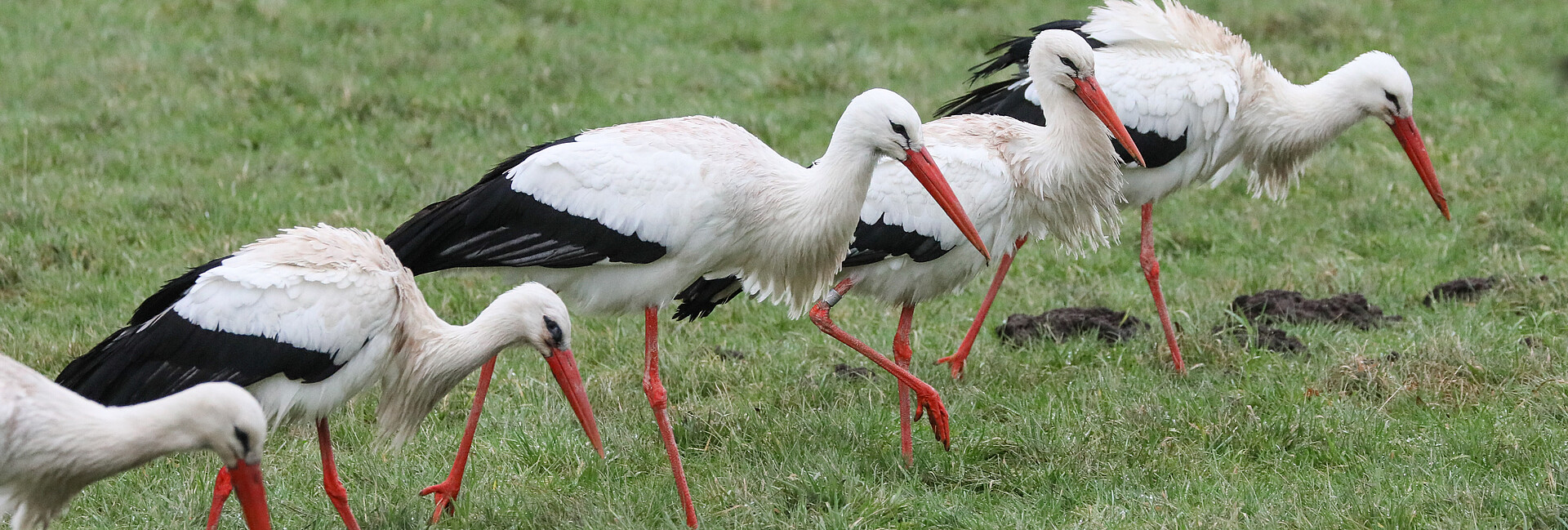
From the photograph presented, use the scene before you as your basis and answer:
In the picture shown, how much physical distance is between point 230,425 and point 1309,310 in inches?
166

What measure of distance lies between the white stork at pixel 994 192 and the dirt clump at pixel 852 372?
0.31m

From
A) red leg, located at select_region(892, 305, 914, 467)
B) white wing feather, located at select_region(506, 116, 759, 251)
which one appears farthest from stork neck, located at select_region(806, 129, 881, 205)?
red leg, located at select_region(892, 305, 914, 467)

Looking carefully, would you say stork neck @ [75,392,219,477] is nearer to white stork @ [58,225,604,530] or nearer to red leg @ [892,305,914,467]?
white stork @ [58,225,604,530]

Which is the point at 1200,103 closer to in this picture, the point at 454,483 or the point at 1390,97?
the point at 1390,97

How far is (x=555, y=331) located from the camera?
3965mm

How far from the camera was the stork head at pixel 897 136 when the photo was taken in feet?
13.5

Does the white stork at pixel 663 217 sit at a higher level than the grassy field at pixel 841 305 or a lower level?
higher

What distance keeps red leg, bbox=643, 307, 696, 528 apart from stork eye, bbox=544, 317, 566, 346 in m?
0.51

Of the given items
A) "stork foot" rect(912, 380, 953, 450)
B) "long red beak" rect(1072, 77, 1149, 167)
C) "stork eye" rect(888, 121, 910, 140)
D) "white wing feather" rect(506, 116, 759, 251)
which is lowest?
"stork foot" rect(912, 380, 953, 450)

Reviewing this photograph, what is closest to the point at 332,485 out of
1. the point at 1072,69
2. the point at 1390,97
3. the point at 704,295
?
the point at 704,295

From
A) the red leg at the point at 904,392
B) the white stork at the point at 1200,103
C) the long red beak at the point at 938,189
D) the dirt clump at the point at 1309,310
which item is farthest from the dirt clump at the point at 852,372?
the dirt clump at the point at 1309,310

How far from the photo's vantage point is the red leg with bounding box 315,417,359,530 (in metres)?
3.94

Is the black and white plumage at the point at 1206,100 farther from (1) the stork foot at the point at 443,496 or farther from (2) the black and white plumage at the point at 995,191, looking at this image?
(1) the stork foot at the point at 443,496

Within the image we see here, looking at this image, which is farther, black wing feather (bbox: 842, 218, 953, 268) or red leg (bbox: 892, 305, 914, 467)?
black wing feather (bbox: 842, 218, 953, 268)
